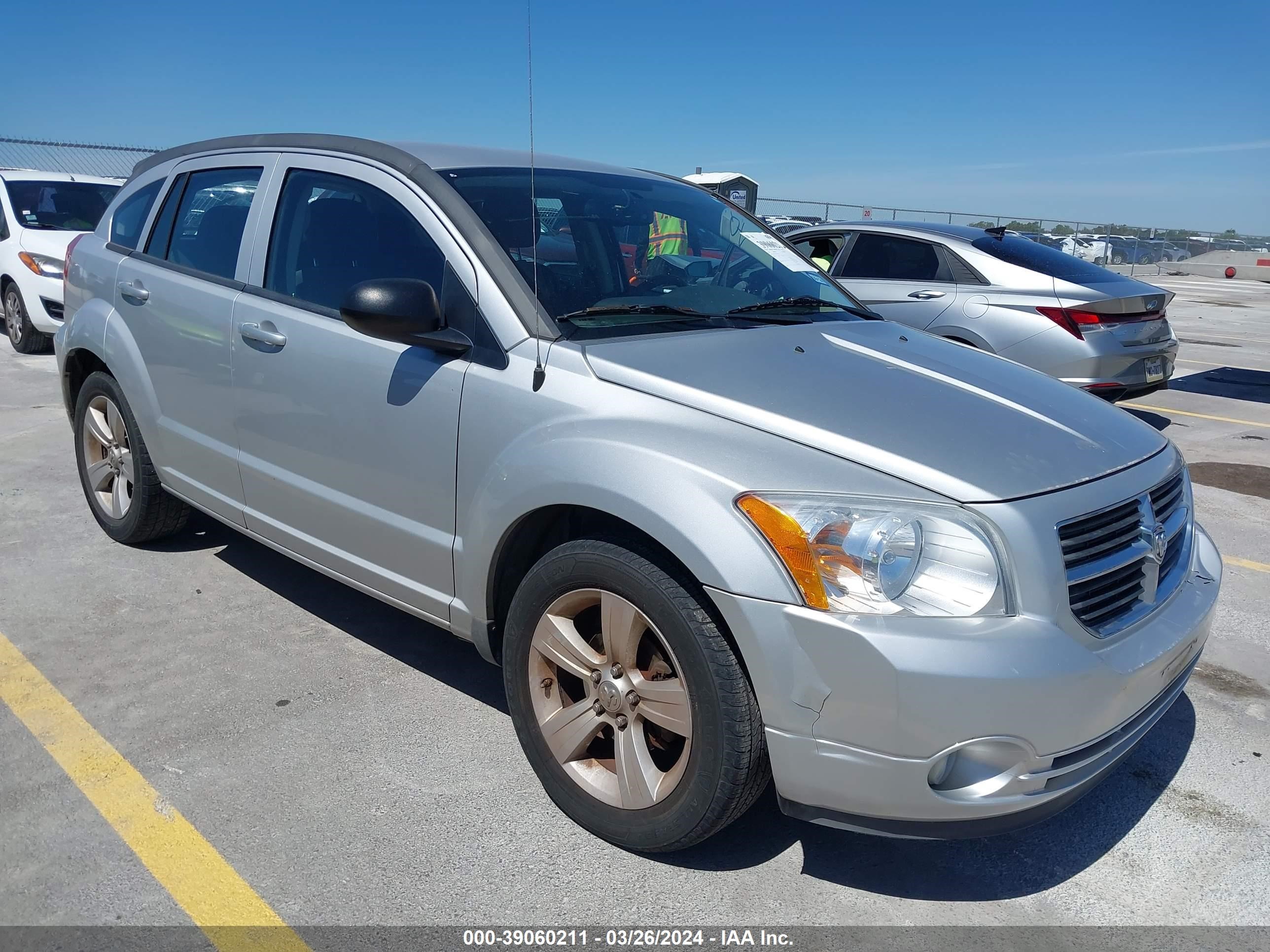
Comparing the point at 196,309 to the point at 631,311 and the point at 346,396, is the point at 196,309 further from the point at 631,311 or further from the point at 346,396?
the point at 631,311

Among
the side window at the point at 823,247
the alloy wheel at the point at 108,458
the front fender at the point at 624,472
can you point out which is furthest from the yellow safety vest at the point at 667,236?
the side window at the point at 823,247

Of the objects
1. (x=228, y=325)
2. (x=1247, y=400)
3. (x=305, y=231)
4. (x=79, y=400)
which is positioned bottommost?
(x=1247, y=400)

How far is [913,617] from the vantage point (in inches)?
82.4

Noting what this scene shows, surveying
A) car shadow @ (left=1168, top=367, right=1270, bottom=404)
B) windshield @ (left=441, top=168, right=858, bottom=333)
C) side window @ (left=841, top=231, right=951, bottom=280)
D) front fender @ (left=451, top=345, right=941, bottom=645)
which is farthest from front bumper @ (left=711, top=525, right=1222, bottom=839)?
car shadow @ (left=1168, top=367, right=1270, bottom=404)

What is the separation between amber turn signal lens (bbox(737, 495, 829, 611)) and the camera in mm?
2133

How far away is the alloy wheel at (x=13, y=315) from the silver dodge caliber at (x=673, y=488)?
8004 millimetres

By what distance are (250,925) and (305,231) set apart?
89.7 inches

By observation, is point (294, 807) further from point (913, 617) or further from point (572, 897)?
point (913, 617)

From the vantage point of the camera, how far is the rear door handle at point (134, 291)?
13.6ft

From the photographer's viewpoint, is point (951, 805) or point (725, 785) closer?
point (951, 805)

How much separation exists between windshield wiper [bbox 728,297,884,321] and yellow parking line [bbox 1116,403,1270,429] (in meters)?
5.98

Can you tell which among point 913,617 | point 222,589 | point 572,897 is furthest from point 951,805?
point 222,589

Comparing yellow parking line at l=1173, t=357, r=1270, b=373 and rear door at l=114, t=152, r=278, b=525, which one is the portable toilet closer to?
yellow parking line at l=1173, t=357, r=1270, b=373

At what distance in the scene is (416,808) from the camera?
2.76 meters
